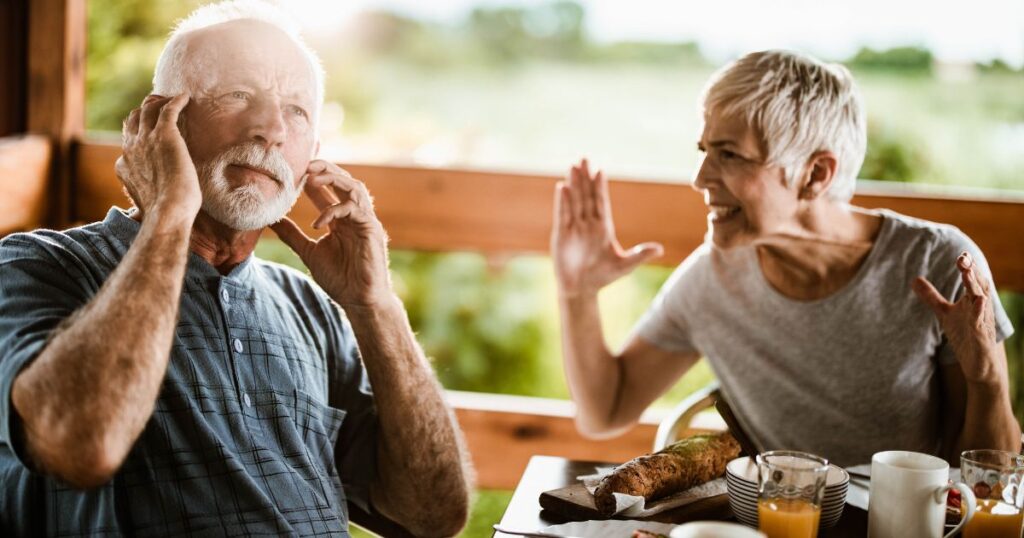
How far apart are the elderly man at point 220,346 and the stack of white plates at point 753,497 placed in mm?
560

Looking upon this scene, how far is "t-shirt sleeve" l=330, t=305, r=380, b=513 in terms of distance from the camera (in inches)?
71.4

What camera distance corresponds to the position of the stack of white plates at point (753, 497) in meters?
1.44

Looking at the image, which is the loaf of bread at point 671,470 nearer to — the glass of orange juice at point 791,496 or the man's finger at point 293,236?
the glass of orange juice at point 791,496

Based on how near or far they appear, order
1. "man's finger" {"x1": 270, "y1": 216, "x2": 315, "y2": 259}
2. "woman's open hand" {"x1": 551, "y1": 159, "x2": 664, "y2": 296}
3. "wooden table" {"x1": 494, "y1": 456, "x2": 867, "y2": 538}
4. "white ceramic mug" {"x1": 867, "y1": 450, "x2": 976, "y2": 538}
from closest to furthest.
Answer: "white ceramic mug" {"x1": 867, "y1": 450, "x2": 976, "y2": 538}, "wooden table" {"x1": 494, "y1": 456, "x2": 867, "y2": 538}, "man's finger" {"x1": 270, "y1": 216, "x2": 315, "y2": 259}, "woman's open hand" {"x1": 551, "y1": 159, "x2": 664, "y2": 296}

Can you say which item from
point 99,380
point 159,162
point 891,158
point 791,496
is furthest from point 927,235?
point 891,158

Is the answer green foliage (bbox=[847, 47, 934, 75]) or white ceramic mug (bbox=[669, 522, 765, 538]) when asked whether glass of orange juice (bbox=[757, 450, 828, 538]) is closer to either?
white ceramic mug (bbox=[669, 522, 765, 538])

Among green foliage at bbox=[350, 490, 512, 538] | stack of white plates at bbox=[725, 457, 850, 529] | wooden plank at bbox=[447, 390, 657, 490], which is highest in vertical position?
stack of white plates at bbox=[725, 457, 850, 529]

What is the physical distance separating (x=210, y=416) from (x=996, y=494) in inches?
46.6

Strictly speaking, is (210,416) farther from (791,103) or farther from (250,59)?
(791,103)

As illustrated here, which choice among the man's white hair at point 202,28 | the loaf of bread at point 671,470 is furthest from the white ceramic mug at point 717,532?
the man's white hair at point 202,28

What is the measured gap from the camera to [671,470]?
5.07 feet

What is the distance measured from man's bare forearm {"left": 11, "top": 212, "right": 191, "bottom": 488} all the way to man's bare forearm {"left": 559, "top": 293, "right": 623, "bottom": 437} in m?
1.16

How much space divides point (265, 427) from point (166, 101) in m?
0.56

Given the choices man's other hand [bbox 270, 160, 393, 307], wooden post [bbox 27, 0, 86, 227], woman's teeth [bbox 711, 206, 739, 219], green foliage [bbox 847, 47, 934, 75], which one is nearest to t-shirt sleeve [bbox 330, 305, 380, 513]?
man's other hand [bbox 270, 160, 393, 307]
